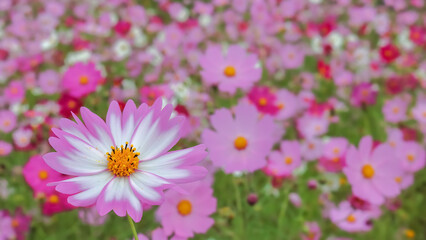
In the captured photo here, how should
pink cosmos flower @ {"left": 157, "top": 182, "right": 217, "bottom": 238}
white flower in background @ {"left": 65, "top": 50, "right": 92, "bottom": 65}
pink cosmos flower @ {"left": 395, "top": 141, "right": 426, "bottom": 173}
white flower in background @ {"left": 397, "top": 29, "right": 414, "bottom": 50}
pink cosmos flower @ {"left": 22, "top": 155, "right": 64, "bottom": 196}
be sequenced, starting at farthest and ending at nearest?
white flower in background @ {"left": 397, "top": 29, "right": 414, "bottom": 50}
white flower in background @ {"left": 65, "top": 50, "right": 92, "bottom": 65}
pink cosmos flower @ {"left": 395, "top": 141, "right": 426, "bottom": 173}
pink cosmos flower @ {"left": 22, "top": 155, "right": 64, "bottom": 196}
pink cosmos flower @ {"left": 157, "top": 182, "right": 217, "bottom": 238}

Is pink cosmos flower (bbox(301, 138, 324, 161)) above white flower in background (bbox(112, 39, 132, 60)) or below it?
below

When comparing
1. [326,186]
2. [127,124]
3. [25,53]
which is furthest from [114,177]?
[25,53]

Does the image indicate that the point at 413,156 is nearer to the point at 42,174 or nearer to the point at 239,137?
the point at 239,137

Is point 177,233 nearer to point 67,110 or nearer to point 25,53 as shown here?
point 67,110

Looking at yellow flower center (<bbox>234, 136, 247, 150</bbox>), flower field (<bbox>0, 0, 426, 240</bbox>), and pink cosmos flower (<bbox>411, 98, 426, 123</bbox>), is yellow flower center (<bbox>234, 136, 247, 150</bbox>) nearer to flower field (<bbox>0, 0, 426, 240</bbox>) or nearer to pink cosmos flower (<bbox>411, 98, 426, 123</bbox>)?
flower field (<bbox>0, 0, 426, 240</bbox>)

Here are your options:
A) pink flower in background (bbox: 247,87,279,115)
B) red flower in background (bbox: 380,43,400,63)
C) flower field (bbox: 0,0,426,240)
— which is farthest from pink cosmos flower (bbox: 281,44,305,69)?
pink flower in background (bbox: 247,87,279,115)

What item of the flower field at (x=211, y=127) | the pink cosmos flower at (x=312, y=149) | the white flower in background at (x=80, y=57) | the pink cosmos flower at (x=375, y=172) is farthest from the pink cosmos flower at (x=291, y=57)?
the pink cosmos flower at (x=375, y=172)

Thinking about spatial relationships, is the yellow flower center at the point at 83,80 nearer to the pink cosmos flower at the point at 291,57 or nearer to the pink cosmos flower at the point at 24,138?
the pink cosmos flower at the point at 24,138
